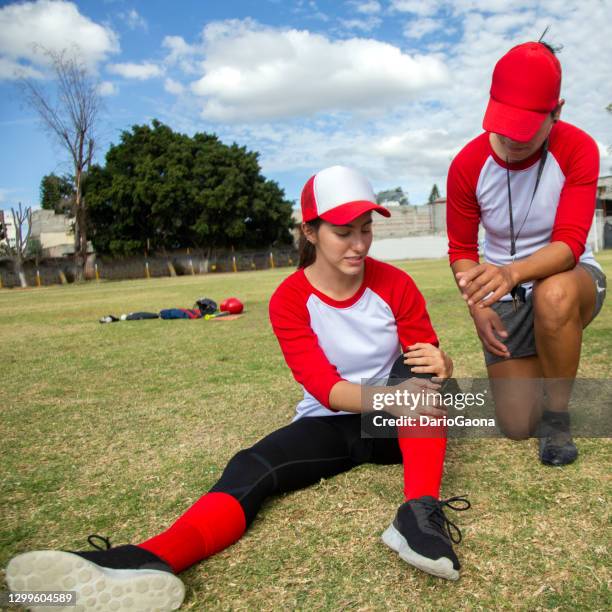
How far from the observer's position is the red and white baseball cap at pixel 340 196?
2.21 m

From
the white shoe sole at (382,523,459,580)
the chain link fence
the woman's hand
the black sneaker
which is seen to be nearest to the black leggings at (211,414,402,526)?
the woman's hand

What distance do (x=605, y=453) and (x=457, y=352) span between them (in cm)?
284

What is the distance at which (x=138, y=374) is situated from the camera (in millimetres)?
5215

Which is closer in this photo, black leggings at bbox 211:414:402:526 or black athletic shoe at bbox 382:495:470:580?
black athletic shoe at bbox 382:495:470:580

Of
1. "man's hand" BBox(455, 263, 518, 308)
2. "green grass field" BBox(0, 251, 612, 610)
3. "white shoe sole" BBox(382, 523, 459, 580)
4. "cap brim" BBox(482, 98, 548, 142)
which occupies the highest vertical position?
"cap brim" BBox(482, 98, 548, 142)

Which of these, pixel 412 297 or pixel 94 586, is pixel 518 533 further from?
pixel 94 586

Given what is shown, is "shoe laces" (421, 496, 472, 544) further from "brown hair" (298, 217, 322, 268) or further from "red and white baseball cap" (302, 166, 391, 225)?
"brown hair" (298, 217, 322, 268)

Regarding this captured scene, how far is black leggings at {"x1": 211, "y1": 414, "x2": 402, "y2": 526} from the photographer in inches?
81.9

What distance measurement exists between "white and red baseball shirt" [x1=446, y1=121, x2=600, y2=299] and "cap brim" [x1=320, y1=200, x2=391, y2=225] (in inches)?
38.7

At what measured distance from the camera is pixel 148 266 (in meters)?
38.9

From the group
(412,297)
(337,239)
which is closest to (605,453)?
(412,297)

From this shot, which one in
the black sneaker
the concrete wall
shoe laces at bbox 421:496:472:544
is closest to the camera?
shoe laces at bbox 421:496:472:544

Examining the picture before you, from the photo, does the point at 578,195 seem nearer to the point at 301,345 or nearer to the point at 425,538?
the point at 301,345

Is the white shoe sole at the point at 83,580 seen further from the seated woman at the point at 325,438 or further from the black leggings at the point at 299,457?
the black leggings at the point at 299,457
